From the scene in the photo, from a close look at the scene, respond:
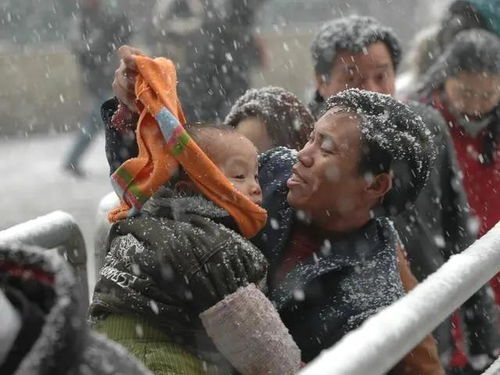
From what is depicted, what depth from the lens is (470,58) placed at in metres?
3.93

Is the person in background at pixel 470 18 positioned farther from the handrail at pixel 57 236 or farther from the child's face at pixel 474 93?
the handrail at pixel 57 236

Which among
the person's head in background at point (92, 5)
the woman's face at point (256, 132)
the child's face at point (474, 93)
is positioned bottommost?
the child's face at point (474, 93)

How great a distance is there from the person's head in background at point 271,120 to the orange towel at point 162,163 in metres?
0.65

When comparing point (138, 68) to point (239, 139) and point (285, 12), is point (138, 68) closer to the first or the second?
point (239, 139)

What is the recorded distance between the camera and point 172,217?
2.10 meters

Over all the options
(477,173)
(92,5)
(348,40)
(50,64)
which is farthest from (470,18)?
(50,64)

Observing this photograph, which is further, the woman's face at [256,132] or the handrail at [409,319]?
the woman's face at [256,132]

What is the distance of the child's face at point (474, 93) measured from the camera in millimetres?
3920

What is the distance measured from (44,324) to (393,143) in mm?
1321

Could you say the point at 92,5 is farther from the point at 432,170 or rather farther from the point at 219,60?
the point at 432,170

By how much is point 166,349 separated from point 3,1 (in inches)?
413

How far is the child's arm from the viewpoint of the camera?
194cm

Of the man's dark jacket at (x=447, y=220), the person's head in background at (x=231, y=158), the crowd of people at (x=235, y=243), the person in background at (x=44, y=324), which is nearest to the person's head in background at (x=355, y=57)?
the man's dark jacket at (x=447, y=220)

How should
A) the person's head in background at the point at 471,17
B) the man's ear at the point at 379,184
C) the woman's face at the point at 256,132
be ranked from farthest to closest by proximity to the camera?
1. the person's head in background at the point at 471,17
2. the woman's face at the point at 256,132
3. the man's ear at the point at 379,184
